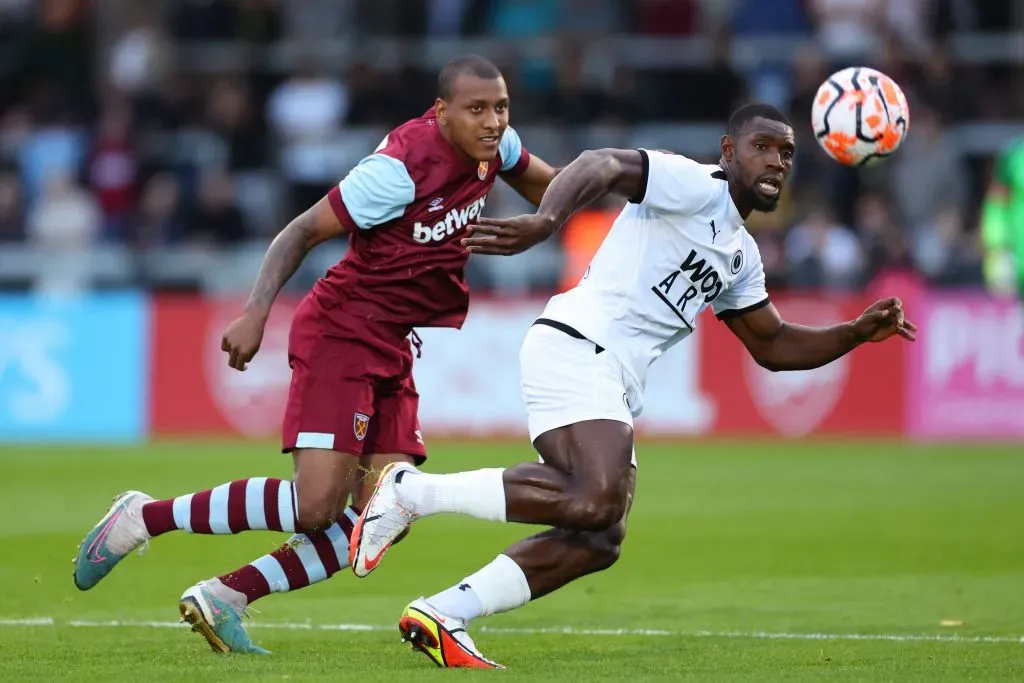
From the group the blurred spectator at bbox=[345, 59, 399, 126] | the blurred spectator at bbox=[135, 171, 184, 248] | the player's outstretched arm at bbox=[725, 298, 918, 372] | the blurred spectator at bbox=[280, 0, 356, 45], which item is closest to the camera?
the player's outstretched arm at bbox=[725, 298, 918, 372]

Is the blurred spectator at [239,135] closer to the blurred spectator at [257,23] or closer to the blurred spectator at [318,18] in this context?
the blurred spectator at [257,23]

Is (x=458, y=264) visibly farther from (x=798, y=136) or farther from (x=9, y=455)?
(x=798, y=136)

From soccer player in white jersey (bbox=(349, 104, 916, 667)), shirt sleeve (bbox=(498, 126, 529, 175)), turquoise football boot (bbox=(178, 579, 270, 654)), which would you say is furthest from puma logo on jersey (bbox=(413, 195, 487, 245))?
turquoise football boot (bbox=(178, 579, 270, 654))

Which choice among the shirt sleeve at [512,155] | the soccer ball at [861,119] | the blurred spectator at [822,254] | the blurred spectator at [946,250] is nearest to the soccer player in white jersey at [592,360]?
the shirt sleeve at [512,155]

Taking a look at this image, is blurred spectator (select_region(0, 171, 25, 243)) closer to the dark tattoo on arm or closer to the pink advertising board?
the pink advertising board

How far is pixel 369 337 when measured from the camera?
24.3 ft

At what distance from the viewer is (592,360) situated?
683cm

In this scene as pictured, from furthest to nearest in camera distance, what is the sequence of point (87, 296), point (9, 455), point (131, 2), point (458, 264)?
point (131, 2) → point (87, 296) → point (9, 455) → point (458, 264)

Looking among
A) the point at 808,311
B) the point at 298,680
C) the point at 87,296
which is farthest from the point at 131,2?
the point at 298,680

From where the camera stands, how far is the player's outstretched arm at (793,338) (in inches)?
297

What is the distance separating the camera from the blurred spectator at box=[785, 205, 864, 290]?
709 inches

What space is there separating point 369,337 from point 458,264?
1.67 feet

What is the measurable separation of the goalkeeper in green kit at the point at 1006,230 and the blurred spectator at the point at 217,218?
26.8ft

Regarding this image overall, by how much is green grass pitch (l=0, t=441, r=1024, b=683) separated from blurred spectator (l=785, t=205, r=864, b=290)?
95.7 inches
